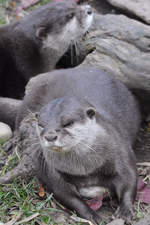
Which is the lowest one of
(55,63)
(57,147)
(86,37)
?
(55,63)

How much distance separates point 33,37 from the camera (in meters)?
4.24

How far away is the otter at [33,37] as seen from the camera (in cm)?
421

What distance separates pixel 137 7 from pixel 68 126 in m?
1.88

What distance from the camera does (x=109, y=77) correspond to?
3.12m

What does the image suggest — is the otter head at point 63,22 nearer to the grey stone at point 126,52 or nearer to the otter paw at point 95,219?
the grey stone at point 126,52

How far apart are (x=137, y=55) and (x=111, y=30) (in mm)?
392

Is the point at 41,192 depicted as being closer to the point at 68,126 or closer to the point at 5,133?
the point at 68,126

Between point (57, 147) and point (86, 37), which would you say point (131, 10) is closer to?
point (86, 37)

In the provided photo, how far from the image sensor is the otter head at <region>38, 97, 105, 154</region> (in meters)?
2.19

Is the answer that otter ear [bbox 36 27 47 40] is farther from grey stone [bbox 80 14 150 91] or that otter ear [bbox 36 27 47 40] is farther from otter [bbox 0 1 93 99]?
grey stone [bbox 80 14 150 91]

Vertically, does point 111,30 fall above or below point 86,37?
above

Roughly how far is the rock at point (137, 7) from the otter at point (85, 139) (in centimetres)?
76

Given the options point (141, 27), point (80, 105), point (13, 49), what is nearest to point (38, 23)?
point (13, 49)

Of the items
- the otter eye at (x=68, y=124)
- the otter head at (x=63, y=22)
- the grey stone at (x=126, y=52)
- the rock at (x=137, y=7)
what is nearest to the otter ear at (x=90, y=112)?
the otter eye at (x=68, y=124)
